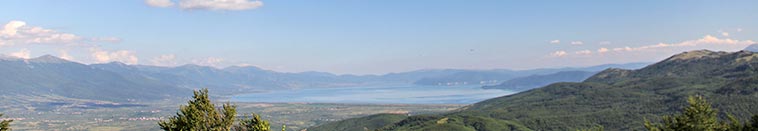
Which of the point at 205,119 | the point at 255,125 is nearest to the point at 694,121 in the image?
the point at 255,125

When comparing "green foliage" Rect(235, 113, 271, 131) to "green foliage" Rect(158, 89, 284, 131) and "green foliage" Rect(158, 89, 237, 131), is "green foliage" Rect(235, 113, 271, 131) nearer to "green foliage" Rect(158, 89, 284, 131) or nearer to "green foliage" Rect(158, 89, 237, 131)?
"green foliage" Rect(158, 89, 284, 131)

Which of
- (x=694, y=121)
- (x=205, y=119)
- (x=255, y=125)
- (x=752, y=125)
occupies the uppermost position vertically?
(x=205, y=119)

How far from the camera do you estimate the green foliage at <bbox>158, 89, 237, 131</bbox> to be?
40344 millimetres

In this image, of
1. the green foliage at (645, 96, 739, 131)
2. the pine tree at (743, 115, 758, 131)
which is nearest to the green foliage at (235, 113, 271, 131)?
the green foliage at (645, 96, 739, 131)

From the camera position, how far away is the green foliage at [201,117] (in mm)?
40344

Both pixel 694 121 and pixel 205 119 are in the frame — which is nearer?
pixel 205 119

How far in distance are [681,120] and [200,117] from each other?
41914 mm

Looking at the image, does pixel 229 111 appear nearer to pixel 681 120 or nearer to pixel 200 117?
pixel 200 117

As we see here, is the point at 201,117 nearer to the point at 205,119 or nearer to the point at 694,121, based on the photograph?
the point at 205,119

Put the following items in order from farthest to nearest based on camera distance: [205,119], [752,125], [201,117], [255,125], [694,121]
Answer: [752,125]
[694,121]
[205,119]
[201,117]
[255,125]

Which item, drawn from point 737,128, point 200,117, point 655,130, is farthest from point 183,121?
point 737,128

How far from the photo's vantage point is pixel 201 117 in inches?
1610

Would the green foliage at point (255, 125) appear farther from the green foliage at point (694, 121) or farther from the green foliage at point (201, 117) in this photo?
the green foliage at point (694, 121)

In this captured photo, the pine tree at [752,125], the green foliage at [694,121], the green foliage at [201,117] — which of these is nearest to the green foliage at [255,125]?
the green foliage at [201,117]
